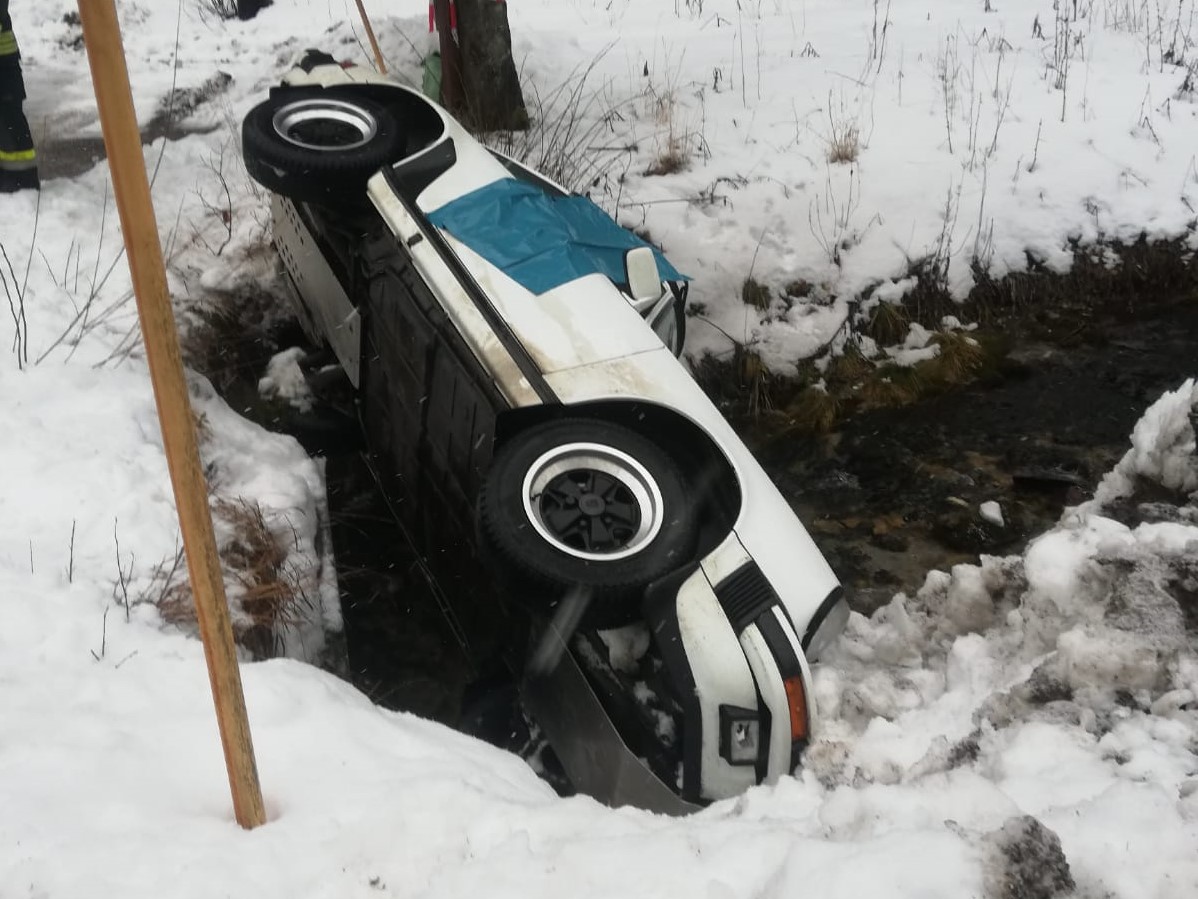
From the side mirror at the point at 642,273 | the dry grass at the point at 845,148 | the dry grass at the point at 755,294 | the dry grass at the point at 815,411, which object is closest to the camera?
the side mirror at the point at 642,273

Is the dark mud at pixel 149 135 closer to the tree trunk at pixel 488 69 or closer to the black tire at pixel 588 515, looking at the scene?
the tree trunk at pixel 488 69

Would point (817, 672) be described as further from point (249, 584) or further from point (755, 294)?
point (755, 294)

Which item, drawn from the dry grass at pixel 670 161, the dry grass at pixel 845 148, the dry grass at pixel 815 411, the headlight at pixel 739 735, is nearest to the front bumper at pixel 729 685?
the headlight at pixel 739 735

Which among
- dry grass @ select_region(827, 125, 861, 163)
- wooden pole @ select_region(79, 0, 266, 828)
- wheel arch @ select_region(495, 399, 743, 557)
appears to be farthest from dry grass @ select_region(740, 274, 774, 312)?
wooden pole @ select_region(79, 0, 266, 828)

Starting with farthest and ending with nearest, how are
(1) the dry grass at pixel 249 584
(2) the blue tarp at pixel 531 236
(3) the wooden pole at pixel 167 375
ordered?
(2) the blue tarp at pixel 531 236
(1) the dry grass at pixel 249 584
(3) the wooden pole at pixel 167 375

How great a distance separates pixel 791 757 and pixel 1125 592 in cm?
98

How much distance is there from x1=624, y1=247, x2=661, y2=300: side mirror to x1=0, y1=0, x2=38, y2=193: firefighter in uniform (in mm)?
3173

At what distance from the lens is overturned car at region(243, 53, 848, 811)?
8.25 feet

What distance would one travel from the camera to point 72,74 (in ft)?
23.0

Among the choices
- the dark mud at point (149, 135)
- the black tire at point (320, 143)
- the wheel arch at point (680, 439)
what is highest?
the black tire at point (320, 143)

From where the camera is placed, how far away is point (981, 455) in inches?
187

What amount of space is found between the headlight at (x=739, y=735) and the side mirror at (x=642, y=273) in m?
1.65

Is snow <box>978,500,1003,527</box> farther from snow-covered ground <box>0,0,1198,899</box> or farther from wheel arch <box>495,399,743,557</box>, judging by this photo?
wheel arch <box>495,399,743,557</box>

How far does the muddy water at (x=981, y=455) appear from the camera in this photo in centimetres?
436
